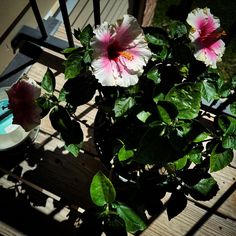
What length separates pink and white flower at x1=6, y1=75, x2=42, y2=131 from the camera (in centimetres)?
102

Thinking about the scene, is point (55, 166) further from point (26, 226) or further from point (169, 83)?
point (169, 83)

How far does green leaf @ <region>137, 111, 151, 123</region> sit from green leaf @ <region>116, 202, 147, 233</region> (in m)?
0.26

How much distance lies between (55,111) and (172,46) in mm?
426

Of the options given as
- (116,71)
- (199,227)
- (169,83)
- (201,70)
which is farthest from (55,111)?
(199,227)

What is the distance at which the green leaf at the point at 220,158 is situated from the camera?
97 centimetres

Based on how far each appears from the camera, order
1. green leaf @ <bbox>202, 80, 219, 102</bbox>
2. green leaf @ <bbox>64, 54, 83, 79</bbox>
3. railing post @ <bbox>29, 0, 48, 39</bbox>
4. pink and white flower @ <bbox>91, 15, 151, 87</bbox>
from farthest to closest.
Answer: railing post @ <bbox>29, 0, 48, 39</bbox>
green leaf @ <bbox>202, 80, 219, 102</bbox>
green leaf @ <bbox>64, 54, 83, 79</bbox>
pink and white flower @ <bbox>91, 15, 151, 87</bbox>

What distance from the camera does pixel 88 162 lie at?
5.03 feet

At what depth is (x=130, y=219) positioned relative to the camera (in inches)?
37.5

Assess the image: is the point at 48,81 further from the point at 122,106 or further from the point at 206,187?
the point at 206,187

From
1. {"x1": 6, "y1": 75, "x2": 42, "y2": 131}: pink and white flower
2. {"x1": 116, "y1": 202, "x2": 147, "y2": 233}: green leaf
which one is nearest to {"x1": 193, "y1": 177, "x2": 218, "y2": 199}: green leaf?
{"x1": 116, "y1": 202, "x2": 147, "y2": 233}: green leaf

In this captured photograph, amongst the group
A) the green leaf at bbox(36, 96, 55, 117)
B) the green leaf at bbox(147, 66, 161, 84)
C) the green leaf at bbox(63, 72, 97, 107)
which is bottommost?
the green leaf at bbox(36, 96, 55, 117)

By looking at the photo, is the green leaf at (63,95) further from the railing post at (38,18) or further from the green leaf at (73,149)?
the railing post at (38,18)

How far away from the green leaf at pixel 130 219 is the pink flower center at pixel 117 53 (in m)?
0.43

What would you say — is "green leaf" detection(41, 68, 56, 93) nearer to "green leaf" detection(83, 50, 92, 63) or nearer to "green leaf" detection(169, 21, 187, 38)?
"green leaf" detection(83, 50, 92, 63)
